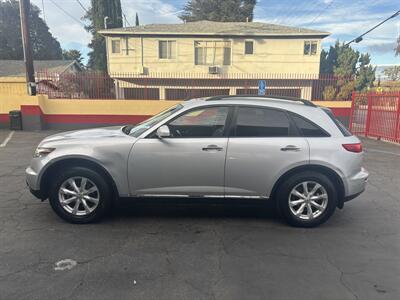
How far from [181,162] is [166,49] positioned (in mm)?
21602

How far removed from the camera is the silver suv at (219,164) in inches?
164

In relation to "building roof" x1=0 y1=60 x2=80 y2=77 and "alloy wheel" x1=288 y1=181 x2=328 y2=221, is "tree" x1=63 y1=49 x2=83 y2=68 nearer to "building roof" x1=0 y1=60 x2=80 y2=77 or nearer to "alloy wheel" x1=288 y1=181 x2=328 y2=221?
"building roof" x1=0 y1=60 x2=80 y2=77

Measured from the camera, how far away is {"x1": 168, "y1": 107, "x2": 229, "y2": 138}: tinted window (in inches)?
170

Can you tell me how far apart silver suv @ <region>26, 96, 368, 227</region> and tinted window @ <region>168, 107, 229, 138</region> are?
13mm

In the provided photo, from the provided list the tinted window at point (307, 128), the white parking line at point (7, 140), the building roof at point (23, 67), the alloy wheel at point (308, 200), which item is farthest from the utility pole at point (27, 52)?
the building roof at point (23, 67)

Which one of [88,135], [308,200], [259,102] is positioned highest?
[259,102]

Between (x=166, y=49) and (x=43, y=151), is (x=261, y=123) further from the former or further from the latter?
(x=166, y=49)

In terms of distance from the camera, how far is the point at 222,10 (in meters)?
44.8

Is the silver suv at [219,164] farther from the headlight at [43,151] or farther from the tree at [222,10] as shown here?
the tree at [222,10]

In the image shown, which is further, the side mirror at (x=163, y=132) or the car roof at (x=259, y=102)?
the car roof at (x=259, y=102)

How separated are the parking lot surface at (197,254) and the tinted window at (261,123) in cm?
120

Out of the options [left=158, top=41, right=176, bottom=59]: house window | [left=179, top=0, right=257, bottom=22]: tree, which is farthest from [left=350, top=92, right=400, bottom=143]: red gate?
[left=179, top=0, right=257, bottom=22]: tree

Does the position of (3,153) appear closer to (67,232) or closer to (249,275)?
(67,232)

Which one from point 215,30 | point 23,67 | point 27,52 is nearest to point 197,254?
point 27,52
